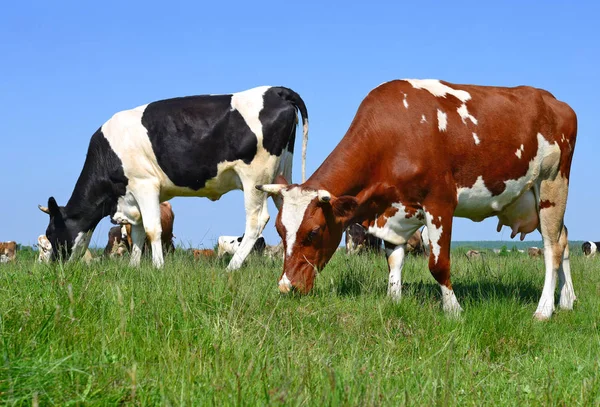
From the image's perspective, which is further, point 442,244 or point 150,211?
point 150,211

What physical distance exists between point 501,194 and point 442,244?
123 centimetres

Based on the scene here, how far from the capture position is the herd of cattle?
8281mm

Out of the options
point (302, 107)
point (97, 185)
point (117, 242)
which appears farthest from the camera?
point (117, 242)

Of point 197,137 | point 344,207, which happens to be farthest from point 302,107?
point 344,207

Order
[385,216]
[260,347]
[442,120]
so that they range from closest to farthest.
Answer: [260,347] → [442,120] → [385,216]

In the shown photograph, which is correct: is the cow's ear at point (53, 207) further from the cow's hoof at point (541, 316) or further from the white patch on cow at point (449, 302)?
the cow's hoof at point (541, 316)

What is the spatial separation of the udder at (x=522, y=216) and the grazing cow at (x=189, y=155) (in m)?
4.04

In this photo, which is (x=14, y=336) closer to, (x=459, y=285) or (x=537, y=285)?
→ (x=459, y=285)

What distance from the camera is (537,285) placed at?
11.3m

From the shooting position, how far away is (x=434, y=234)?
8.52 m

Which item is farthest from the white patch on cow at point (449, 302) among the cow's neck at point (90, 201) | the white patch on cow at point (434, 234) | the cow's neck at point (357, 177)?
the cow's neck at point (90, 201)

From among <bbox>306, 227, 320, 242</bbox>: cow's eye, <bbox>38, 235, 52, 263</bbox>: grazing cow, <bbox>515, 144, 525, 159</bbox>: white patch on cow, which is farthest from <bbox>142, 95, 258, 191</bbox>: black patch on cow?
<bbox>515, 144, 525, 159</bbox>: white patch on cow

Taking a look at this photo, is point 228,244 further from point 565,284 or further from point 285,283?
point 285,283

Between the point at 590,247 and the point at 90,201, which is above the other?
the point at 90,201
